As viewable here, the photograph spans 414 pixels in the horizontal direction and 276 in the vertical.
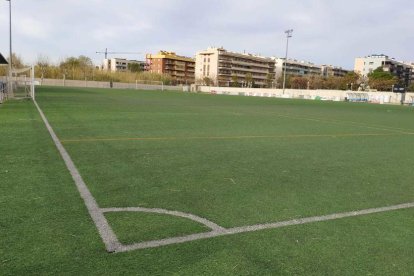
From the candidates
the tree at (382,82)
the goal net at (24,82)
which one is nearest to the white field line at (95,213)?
the goal net at (24,82)

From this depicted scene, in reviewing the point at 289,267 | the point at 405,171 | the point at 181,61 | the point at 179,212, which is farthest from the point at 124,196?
the point at 181,61

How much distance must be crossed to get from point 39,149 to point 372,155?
744cm

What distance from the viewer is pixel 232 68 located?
144750mm

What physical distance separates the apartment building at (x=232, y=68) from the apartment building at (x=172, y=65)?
913cm

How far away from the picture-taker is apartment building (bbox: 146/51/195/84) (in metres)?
154

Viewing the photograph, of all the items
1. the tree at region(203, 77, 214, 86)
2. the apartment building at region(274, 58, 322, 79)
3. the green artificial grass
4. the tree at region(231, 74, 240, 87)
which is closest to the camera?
the green artificial grass

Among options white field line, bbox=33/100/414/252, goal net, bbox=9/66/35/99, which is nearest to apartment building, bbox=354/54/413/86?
goal net, bbox=9/66/35/99

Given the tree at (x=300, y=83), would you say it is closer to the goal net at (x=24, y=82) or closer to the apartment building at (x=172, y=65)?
the apartment building at (x=172, y=65)

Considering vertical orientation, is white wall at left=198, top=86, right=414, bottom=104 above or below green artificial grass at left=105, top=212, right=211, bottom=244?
above

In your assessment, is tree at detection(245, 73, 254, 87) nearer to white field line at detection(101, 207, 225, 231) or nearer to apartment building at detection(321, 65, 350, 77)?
apartment building at detection(321, 65, 350, 77)

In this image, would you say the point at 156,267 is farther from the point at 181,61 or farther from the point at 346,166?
the point at 181,61

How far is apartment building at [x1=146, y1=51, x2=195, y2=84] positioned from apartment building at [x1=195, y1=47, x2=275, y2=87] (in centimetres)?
913

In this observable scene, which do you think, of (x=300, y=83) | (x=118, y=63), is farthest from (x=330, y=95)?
(x=118, y=63)

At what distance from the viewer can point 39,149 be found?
7824mm
